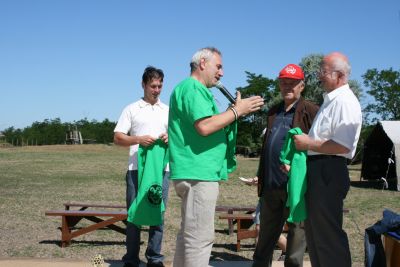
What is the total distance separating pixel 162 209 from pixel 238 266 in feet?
3.00

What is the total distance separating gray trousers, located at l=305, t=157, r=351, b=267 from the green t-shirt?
2.07 ft

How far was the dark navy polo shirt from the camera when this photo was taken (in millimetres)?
3820

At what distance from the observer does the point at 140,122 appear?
14.5 ft

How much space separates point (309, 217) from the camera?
11.0ft

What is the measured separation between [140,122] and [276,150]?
1.26 m

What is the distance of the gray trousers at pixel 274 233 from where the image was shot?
12.8 feet

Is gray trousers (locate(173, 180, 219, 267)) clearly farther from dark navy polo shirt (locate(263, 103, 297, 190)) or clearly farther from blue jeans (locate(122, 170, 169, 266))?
blue jeans (locate(122, 170, 169, 266))

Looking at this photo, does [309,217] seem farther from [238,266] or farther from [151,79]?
[151,79]

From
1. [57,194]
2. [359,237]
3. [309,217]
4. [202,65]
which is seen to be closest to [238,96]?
[202,65]

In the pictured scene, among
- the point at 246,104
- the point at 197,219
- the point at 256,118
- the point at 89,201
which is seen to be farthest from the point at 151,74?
the point at 256,118

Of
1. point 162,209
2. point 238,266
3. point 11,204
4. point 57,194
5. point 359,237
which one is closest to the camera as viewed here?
point 162,209

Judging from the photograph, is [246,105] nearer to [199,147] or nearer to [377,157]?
[199,147]

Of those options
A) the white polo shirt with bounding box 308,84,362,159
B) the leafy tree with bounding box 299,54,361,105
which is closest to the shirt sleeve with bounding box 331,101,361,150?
the white polo shirt with bounding box 308,84,362,159

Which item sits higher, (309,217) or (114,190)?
(309,217)
